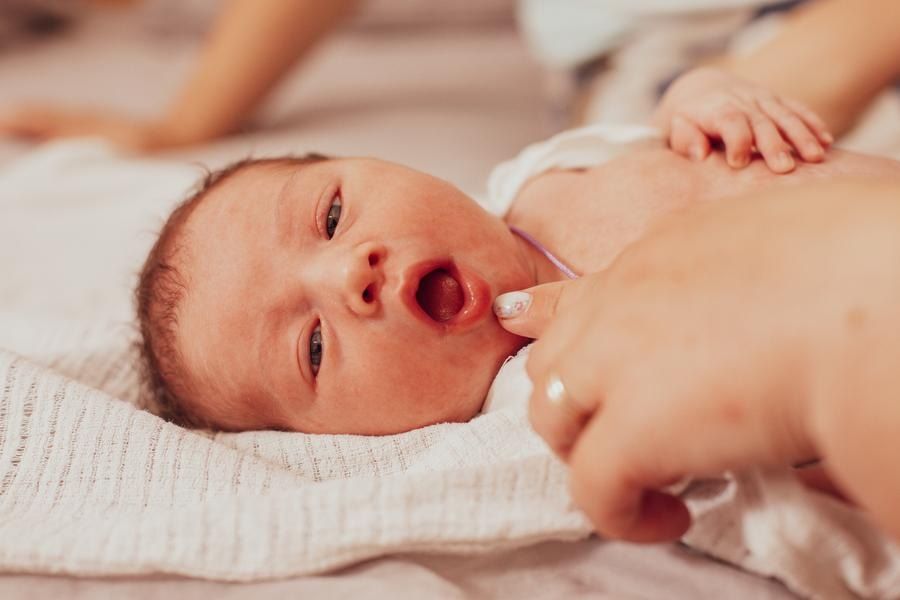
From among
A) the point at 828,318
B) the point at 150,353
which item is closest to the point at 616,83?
the point at 150,353

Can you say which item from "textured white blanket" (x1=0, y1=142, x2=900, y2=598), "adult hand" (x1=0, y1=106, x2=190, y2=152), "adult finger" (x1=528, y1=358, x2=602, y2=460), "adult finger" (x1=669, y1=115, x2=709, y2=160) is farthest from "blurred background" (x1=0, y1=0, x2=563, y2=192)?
"adult finger" (x1=528, y1=358, x2=602, y2=460)

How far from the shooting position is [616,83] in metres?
1.44

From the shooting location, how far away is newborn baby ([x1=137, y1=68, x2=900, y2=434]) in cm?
84

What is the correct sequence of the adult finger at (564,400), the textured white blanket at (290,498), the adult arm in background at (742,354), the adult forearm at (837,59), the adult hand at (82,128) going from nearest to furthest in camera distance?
the adult arm in background at (742,354) → the adult finger at (564,400) → the textured white blanket at (290,498) → the adult forearm at (837,59) → the adult hand at (82,128)

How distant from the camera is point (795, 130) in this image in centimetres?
86

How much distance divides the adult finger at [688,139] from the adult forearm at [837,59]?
26 centimetres

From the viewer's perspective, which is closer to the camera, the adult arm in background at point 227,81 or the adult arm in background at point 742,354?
the adult arm in background at point 742,354

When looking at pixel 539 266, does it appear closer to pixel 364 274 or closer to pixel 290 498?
pixel 364 274

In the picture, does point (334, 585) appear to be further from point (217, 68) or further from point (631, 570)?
point (217, 68)

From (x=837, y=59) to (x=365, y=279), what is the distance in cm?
71

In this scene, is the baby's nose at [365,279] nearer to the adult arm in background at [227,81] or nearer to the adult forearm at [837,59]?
the adult forearm at [837,59]

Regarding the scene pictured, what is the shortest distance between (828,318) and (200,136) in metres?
1.48

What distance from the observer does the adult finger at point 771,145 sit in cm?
84

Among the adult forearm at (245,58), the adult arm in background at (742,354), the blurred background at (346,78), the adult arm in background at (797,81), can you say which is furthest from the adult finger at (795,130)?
the adult forearm at (245,58)
